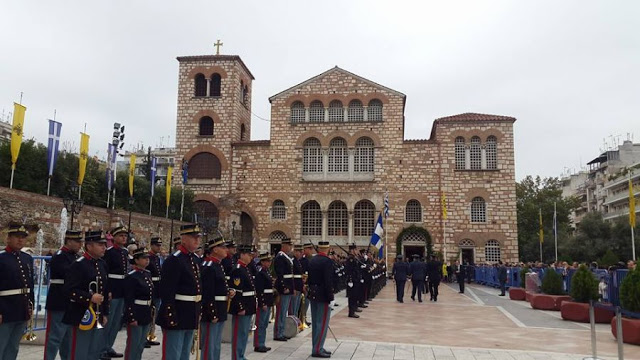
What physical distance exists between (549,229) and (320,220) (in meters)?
30.7

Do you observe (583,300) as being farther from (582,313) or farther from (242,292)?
(242,292)

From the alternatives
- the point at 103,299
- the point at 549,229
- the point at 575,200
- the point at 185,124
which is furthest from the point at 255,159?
the point at 575,200

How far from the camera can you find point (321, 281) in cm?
886

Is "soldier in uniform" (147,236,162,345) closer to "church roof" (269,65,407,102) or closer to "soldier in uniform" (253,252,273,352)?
"soldier in uniform" (253,252,273,352)

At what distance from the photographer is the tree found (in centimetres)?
5166

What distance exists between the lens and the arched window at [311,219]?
36438mm

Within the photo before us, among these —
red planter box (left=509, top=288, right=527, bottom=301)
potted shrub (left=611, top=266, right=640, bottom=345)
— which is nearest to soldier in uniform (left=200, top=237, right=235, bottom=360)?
potted shrub (left=611, top=266, right=640, bottom=345)

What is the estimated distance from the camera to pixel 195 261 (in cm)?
616

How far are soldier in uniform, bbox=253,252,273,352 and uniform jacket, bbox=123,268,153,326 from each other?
2504 mm

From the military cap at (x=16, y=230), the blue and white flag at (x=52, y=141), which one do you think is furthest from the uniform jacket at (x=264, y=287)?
the blue and white flag at (x=52, y=141)

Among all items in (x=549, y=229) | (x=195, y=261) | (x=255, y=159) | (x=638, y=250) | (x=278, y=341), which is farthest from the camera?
(x=549, y=229)

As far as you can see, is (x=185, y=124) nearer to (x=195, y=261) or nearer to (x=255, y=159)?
(x=255, y=159)

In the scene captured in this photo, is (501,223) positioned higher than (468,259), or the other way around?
(501,223)

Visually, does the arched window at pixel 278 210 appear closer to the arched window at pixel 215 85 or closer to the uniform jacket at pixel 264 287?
the arched window at pixel 215 85
